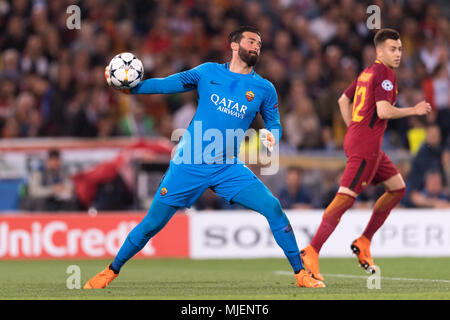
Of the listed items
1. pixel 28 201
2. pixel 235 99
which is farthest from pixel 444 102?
pixel 235 99

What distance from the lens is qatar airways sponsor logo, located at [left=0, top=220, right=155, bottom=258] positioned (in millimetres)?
13094

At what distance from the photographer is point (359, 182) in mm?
8922

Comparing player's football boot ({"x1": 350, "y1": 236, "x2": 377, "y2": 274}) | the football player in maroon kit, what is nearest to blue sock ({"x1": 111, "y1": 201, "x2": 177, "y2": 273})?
the football player in maroon kit

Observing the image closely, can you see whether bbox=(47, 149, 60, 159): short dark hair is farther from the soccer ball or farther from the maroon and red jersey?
the soccer ball

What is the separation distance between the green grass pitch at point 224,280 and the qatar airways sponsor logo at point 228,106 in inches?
61.0

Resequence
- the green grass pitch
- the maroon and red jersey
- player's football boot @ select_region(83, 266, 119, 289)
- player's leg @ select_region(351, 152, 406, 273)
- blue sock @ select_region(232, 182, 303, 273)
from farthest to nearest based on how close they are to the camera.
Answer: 1. player's leg @ select_region(351, 152, 406, 273)
2. the maroon and red jersey
3. player's football boot @ select_region(83, 266, 119, 289)
4. blue sock @ select_region(232, 182, 303, 273)
5. the green grass pitch

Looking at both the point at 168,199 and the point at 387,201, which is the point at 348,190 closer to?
the point at 387,201

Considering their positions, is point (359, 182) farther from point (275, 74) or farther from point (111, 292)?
point (275, 74)

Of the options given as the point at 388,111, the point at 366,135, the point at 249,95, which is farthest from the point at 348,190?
the point at 249,95

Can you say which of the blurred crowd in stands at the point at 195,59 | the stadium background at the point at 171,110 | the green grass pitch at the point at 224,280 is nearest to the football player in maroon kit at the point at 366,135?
the green grass pitch at the point at 224,280

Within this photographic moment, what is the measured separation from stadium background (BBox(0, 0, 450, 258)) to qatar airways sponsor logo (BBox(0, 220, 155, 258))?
2 cm

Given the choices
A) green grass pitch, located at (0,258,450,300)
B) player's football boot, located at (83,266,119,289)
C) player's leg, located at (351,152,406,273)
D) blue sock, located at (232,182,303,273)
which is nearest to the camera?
green grass pitch, located at (0,258,450,300)

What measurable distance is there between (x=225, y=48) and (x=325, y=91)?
2.23 metres

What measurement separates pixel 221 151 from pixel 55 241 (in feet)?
19.0
